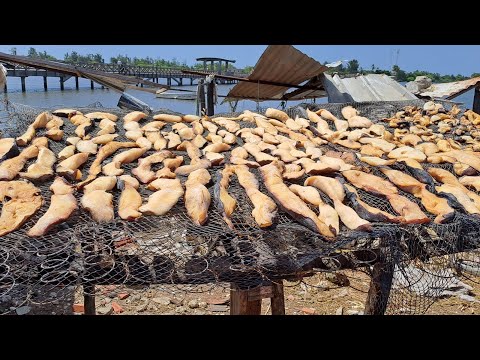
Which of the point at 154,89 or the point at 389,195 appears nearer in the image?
A: the point at 389,195

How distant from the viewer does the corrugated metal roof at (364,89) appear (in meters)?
8.22

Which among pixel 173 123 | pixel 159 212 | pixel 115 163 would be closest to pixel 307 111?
pixel 173 123

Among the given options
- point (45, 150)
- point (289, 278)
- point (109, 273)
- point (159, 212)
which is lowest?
point (289, 278)

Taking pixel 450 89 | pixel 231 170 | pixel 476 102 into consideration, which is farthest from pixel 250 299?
pixel 450 89

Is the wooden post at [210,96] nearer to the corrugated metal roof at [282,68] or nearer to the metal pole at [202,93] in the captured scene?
the metal pole at [202,93]

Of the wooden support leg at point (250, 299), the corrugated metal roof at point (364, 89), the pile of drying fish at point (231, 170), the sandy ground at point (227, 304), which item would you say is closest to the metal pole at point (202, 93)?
the corrugated metal roof at point (364, 89)

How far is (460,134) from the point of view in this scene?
486 centimetres

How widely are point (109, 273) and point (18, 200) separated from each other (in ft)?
2.77

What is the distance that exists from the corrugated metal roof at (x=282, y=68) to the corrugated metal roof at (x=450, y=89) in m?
3.43

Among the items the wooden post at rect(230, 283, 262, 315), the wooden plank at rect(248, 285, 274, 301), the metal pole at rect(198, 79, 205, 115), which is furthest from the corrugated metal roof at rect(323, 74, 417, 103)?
the wooden post at rect(230, 283, 262, 315)

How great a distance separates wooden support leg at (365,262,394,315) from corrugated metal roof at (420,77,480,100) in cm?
747

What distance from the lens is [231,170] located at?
10.2 feet

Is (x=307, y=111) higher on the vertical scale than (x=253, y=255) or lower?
higher

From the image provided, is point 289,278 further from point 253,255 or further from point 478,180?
point 478,180
